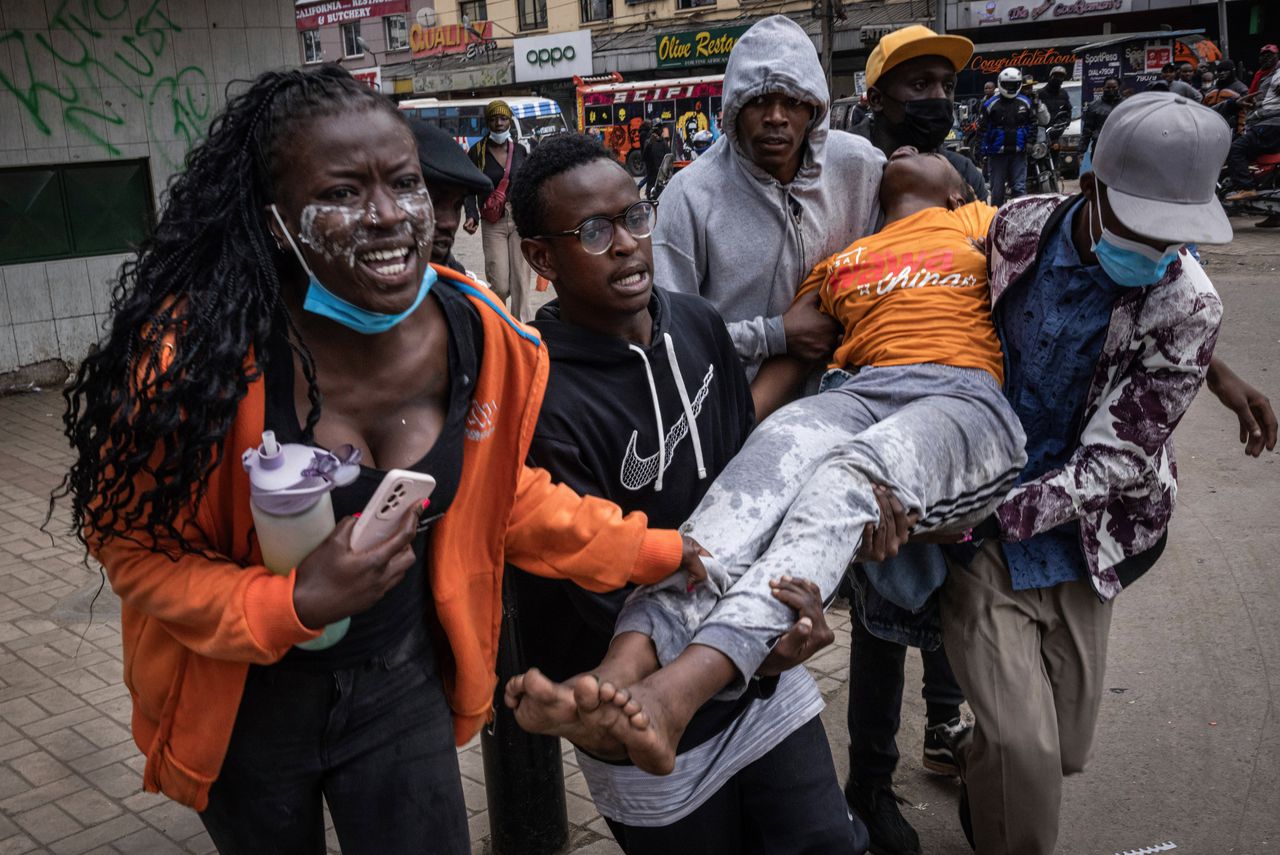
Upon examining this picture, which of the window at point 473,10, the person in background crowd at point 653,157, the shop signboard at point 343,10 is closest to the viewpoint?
the person in background crowd at point 653,157

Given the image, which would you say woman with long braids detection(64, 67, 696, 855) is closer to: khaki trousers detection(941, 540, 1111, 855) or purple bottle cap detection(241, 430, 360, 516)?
purple bottle cap detection(241, 430, 360, 516)

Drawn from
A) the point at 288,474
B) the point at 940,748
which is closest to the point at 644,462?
the point at 288,474

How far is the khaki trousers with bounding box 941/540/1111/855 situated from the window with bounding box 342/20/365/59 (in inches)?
1906

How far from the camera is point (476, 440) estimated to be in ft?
7.11

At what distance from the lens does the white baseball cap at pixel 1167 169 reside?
2578 mm

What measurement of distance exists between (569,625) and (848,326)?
1170mm

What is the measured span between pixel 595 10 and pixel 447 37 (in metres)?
6.86

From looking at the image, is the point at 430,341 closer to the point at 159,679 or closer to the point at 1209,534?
the point at 159,679

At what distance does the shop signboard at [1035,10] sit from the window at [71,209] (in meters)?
28.3

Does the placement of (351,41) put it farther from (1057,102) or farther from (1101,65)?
(1057,102)

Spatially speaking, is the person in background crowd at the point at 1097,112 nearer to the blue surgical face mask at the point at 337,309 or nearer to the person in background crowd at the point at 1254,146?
the person in background crowd at the point at 1254,146

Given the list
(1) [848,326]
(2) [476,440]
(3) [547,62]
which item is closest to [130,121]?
(1) [848,326]

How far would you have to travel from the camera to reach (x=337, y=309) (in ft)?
6.53

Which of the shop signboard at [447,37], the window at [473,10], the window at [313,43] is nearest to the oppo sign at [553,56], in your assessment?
the shop signboard at [447,37]
